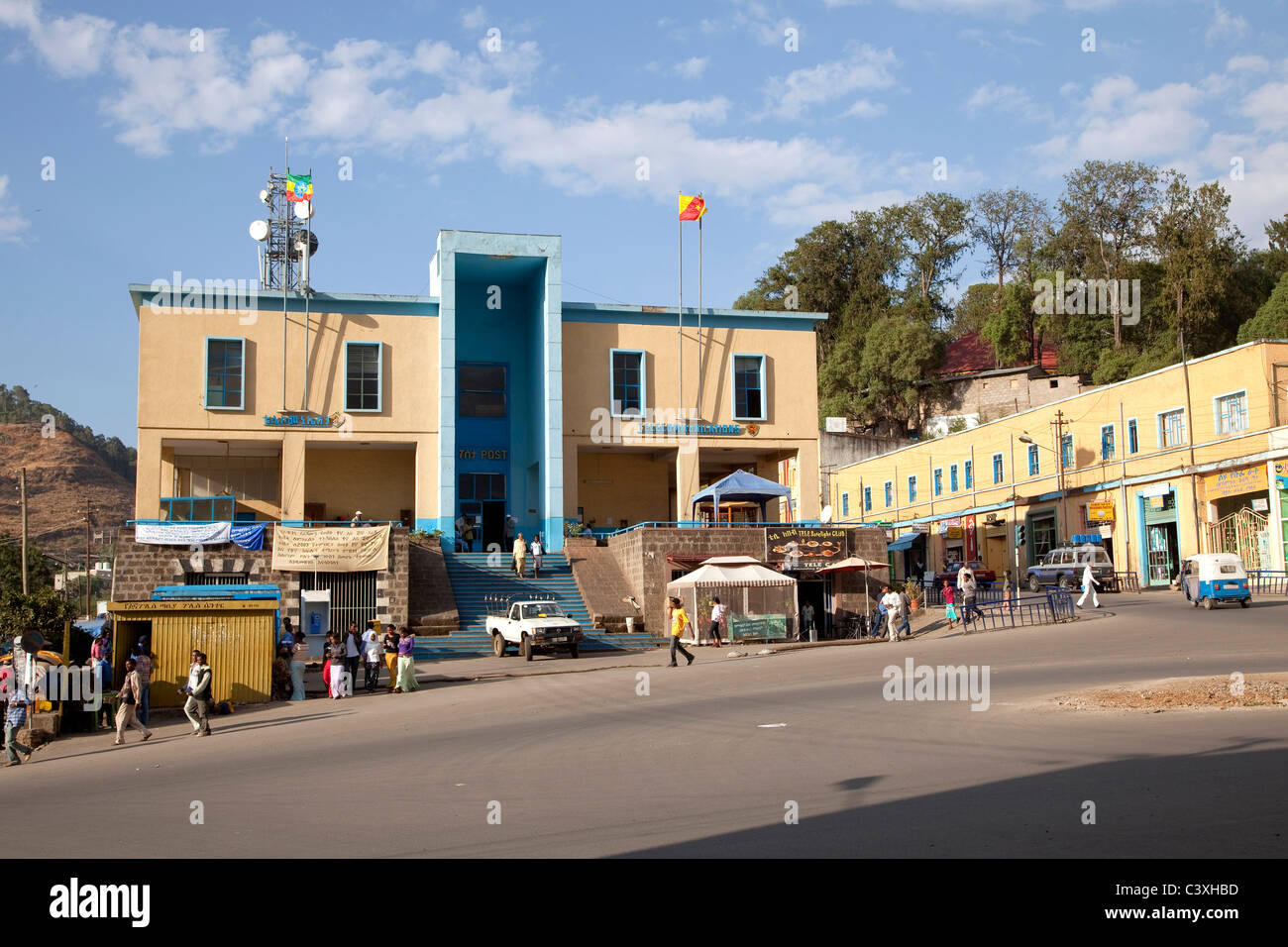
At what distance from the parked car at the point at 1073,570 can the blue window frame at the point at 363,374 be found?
2659 cm

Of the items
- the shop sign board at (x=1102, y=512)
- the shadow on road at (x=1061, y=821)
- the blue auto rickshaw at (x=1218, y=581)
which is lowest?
the shadow on road at (x=1061, y=821)

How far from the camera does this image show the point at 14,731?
17.4 metres

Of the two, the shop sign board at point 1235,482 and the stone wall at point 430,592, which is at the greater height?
the shop sign board at point 1235,482

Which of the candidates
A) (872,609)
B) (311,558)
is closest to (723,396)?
(872,609)

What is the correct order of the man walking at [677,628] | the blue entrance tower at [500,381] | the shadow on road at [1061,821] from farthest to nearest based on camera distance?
1. the blue entrance tower at [500,381]
2. the man walking at [677,628]
3. the shadow on road at [1061,821]

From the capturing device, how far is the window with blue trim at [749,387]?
44281 mm

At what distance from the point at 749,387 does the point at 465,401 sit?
38.4 feet

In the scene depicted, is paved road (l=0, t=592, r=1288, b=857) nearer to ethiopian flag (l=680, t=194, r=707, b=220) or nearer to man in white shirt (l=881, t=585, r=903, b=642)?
man in white shirt (l=881, t=585, r=903, b=642)

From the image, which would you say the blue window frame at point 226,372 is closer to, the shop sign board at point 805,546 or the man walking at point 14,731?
the shop sign board at point 805,546

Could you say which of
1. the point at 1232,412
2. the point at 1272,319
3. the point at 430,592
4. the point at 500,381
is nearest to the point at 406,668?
the point at 430,592

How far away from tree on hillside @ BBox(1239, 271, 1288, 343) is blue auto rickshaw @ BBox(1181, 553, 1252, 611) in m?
27.5

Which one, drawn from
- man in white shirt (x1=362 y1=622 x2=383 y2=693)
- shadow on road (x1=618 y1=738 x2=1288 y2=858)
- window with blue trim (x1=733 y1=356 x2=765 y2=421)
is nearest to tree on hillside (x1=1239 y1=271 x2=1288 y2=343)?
window with blue trim (x1=733 y1=356 x2=765 y2=421)

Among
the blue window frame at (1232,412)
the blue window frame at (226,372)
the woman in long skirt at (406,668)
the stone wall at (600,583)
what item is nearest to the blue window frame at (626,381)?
the stone wall at (600,583)
